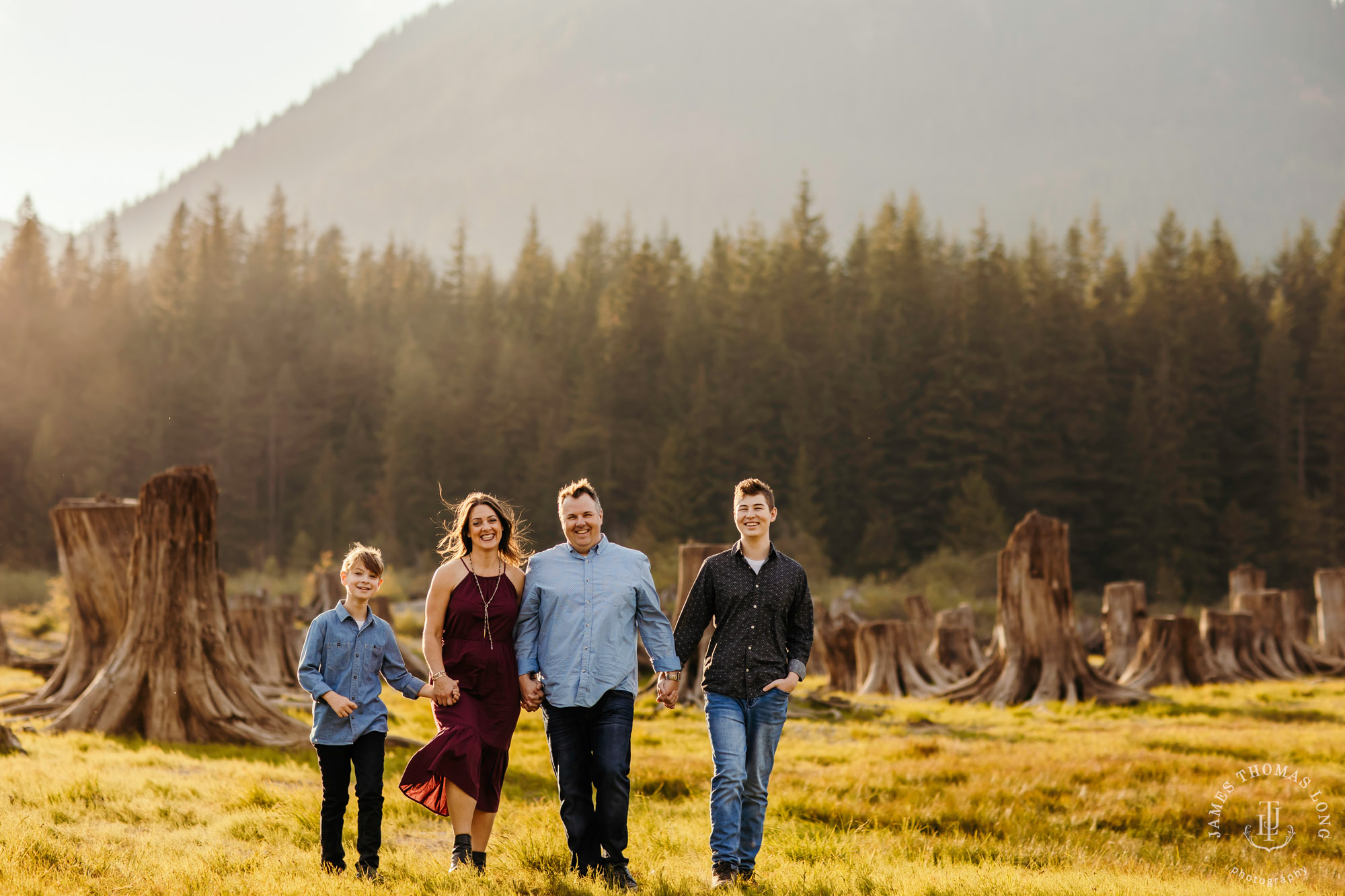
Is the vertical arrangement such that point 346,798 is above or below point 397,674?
below

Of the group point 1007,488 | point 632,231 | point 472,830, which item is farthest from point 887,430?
point 472,830

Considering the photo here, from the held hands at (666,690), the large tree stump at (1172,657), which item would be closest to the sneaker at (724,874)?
the held hands at (666,690)

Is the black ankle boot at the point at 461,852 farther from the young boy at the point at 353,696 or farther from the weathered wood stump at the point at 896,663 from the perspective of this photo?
the weathered wood stump at the point at 896,663

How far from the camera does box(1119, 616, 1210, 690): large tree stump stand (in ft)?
52.0

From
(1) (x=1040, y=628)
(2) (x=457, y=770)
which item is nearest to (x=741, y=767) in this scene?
(2) (x=457, y=770)

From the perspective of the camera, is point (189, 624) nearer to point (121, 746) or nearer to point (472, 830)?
point (121, 746)

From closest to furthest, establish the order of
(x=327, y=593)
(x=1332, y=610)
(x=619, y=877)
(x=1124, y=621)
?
1. (x=619, y=877)
2. (x=1124, y=621)
3. (x=1332, y=610)
4. (x=327, y=593)

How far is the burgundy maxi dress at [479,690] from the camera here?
509 cm

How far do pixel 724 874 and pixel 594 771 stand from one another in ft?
2.66

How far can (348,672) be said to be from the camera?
205 inches

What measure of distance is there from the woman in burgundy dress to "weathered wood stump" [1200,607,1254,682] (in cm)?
1469

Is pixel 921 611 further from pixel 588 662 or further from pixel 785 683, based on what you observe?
pixel 588 662

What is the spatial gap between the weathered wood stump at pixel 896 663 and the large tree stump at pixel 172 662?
9695mm

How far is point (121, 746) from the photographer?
8586 millimetres
